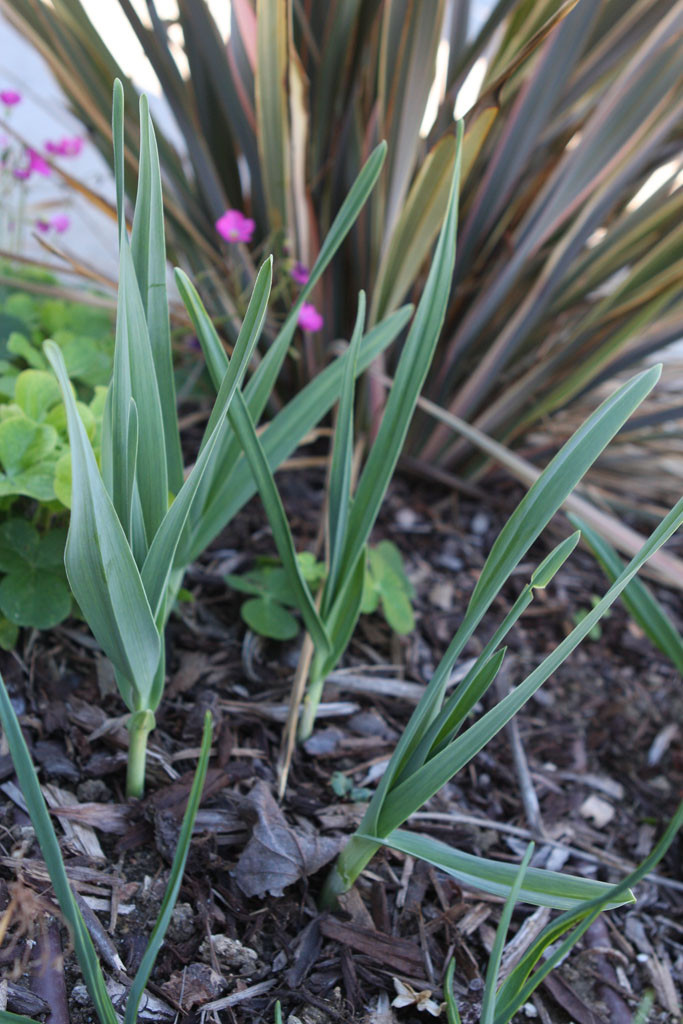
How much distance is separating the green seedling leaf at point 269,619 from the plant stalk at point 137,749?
207 millimetres

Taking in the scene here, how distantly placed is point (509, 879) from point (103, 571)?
36cm

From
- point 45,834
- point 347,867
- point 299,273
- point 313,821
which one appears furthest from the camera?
point 299,273

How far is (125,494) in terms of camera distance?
0.55m

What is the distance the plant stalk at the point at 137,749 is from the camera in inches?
25.1

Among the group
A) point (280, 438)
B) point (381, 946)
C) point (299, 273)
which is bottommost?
point (381, 946)

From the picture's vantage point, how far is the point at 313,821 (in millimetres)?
753

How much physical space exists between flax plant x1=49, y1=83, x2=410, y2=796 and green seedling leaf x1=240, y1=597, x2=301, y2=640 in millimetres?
177

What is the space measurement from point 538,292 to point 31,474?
779 millimetres

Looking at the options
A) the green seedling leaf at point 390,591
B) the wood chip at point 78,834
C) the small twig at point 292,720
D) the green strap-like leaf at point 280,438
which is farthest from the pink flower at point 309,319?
the wood chip at point 78,834

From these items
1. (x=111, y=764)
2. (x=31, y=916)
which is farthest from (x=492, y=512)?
(x=31, y=916)

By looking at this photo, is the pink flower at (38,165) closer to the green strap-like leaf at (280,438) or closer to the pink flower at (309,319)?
the pink flower at (309,319)

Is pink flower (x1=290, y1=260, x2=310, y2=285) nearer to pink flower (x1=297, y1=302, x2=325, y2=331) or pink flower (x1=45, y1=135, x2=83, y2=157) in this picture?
pink flower (x1=297, y1=302, x2=325, y2=331)

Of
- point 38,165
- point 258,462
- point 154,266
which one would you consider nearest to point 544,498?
point 258,462

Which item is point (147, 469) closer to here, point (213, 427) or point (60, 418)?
point (213, 427)
